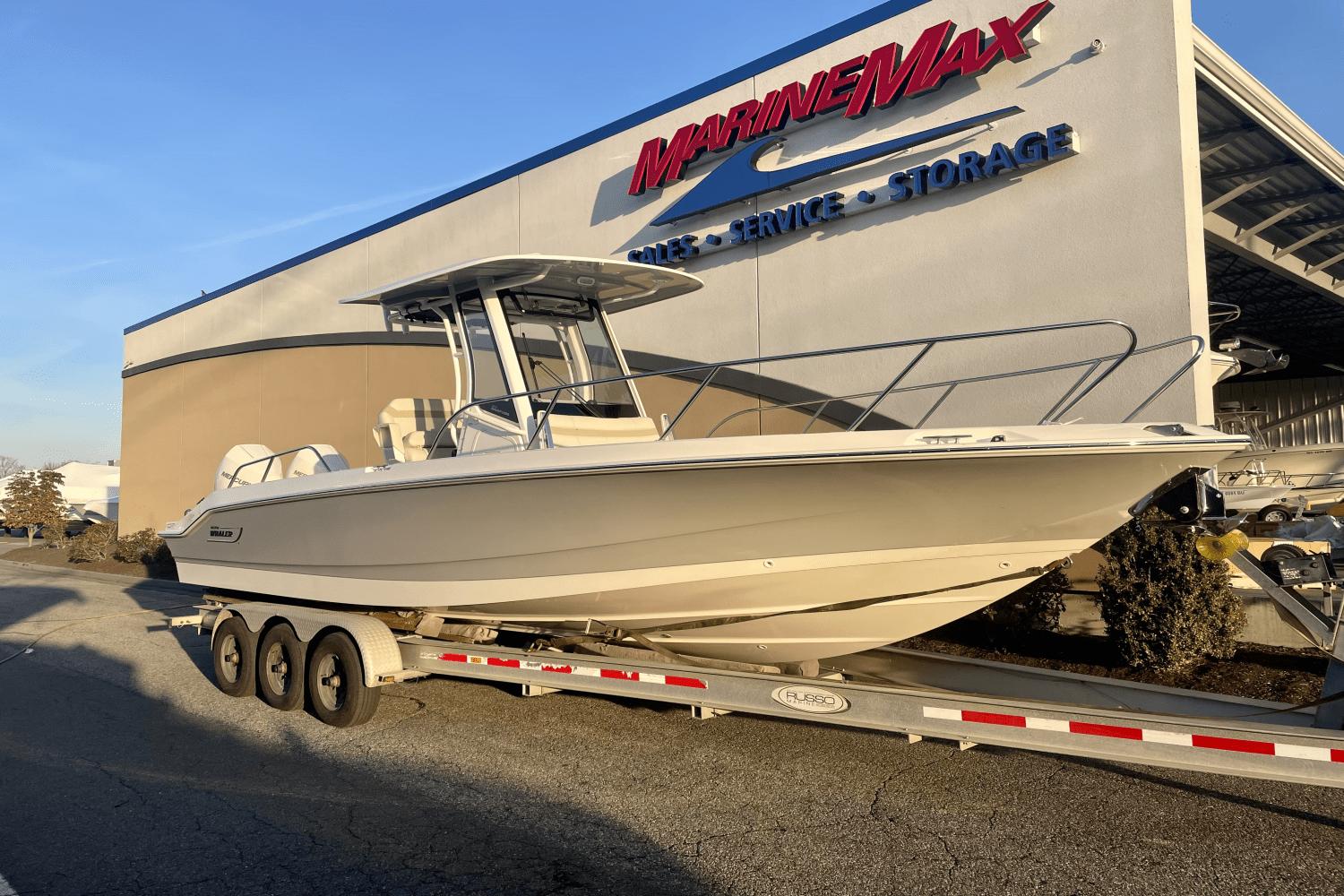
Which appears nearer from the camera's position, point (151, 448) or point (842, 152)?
point (842, 152)

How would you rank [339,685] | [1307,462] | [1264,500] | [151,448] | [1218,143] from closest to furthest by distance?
1. [339,685]
2. [1218,143]
3. [1264,500]
4. [1307,462]
5. [151,448]

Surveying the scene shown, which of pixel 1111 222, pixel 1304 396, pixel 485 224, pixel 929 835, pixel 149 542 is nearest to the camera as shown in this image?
pixel 929 835

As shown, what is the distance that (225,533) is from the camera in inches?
263

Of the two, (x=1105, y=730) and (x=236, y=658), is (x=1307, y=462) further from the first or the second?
(x=236, y=658)

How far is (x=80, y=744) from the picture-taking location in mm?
5086

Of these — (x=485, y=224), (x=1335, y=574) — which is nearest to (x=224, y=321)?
(x=485, y=224)

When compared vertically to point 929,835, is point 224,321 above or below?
above

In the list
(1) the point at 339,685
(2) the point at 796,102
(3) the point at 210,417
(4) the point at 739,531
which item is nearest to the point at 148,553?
(3) the point at 210,417

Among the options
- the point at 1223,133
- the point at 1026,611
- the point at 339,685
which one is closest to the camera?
the point at 339,685

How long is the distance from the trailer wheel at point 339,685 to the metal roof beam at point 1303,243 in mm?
14165

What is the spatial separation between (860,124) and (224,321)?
14.2m

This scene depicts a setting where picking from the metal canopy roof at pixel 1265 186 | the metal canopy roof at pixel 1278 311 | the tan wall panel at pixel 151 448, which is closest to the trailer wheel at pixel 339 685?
the metal canopy roof at pixel 1265 186

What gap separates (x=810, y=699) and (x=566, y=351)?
2.89 m

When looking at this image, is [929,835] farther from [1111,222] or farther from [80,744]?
[1111,222]
